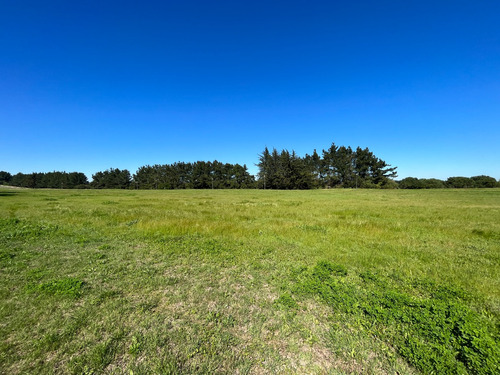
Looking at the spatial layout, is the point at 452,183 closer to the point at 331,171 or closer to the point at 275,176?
the point at 331,171

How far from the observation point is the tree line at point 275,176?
248 ft

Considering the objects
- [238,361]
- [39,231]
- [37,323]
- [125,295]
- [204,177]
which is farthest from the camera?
[204,177]

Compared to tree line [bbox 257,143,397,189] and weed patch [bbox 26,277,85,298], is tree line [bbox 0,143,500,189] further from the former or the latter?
weed patch [bbox 26,277,85,298]

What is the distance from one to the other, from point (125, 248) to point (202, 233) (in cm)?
346

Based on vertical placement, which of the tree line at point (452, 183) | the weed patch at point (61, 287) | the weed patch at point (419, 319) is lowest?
the weed patch at point (419, 319)

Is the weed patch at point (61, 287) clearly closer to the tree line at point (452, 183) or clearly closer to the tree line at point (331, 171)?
the tree line at point (331, 171)

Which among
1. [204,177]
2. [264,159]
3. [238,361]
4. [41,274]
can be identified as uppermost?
[264,159]

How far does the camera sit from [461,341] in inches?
123

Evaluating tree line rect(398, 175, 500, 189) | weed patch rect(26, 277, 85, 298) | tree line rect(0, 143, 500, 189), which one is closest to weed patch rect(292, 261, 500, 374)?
weed patch rect(26, 277, 85, 298)

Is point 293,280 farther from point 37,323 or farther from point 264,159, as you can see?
point 264,159

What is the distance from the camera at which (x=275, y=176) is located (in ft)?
275

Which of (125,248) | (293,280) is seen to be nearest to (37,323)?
(125,248)

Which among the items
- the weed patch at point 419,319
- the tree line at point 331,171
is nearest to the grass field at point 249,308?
the weed patch at point 419,319

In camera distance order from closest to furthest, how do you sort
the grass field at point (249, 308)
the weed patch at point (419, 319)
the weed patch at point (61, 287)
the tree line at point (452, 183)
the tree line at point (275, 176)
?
the weed patch at point (419, 319), the grass field at point (249, 308), the weed patch at point (61, 287), the tree line at point (452, 183), the tree line at point (275, 176)
